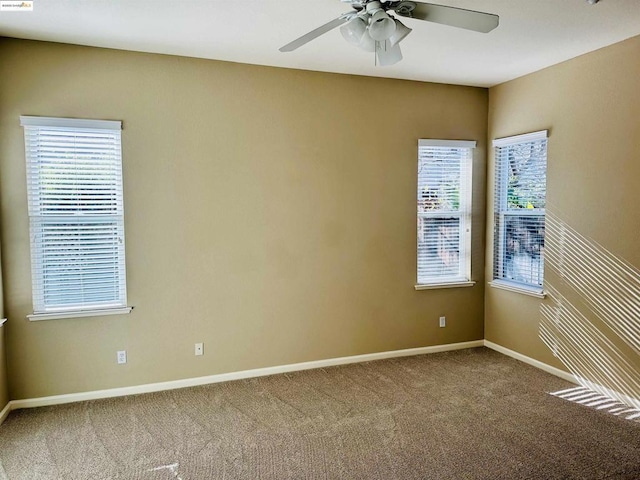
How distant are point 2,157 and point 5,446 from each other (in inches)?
79.5

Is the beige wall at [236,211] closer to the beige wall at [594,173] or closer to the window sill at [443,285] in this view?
the window sill at [443,285]

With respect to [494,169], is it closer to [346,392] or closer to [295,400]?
[346,392]

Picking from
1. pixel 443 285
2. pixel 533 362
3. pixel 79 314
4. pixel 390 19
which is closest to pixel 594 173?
pixel 443 285

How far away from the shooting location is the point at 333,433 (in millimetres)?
2980

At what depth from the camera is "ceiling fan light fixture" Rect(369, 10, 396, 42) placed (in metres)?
2.14

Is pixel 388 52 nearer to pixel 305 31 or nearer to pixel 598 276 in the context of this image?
pixel 305 31

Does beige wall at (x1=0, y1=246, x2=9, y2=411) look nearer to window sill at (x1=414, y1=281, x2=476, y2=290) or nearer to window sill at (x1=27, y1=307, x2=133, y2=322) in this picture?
window sill at (x1=27, y1=307, x2=133, y2=322)

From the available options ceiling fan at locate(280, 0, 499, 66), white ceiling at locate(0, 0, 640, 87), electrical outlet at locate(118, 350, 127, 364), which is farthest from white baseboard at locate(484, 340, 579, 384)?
electrical outlet at locate(118, 350, 127, 364)

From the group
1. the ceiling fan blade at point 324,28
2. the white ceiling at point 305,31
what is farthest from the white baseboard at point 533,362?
the ceiling fan blade at point 324,28

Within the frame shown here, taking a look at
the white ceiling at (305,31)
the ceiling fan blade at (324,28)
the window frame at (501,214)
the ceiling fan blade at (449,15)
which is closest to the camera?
the ceiling fan blade at (449,15)

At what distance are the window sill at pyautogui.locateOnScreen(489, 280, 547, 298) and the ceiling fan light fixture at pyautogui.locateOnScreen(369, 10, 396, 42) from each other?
294 centimetres

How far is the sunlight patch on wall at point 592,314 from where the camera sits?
3.38 m

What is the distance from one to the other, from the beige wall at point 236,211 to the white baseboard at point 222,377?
2.2 inches

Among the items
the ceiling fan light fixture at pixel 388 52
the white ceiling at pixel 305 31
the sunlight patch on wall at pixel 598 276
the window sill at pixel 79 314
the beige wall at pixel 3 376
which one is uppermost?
the white ceiling at pixel 305 31
